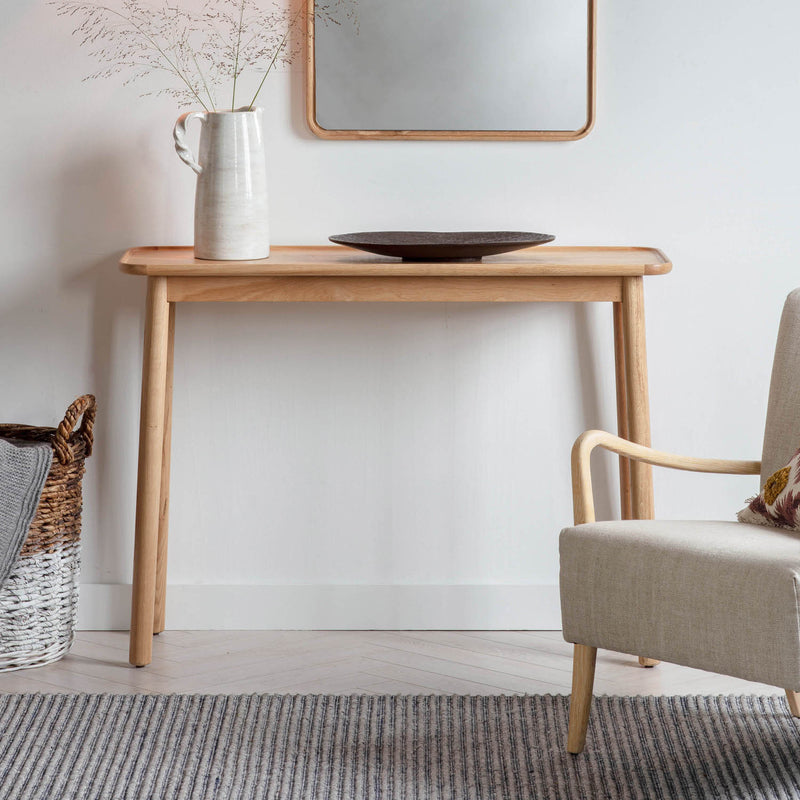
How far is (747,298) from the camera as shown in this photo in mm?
2510

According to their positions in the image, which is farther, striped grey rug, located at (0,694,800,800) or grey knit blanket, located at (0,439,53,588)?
grey knit blanket, located at (0,439,53,588)

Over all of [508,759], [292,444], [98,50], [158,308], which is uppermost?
[98,50]

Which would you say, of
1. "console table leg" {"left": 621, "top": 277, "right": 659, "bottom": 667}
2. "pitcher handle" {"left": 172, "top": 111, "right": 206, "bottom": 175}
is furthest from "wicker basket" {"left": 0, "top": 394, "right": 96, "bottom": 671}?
"console table leg" {"left": 621, "top": 277, "right": 659, "bottom": 667}

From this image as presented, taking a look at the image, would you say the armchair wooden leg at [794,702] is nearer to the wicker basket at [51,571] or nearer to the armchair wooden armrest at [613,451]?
the armchair wooden armrest at [613,451]

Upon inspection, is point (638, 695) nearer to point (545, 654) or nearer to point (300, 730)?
point (545, 654)

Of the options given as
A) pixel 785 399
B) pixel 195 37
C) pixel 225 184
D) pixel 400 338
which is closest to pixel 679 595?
pixel 785 399

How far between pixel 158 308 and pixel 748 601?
4.12 ft

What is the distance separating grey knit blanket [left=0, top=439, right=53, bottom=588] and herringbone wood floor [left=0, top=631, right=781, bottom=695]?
283 mm

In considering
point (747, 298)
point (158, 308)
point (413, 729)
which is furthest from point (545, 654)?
point (158, 308)

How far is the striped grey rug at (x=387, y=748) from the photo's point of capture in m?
1.77

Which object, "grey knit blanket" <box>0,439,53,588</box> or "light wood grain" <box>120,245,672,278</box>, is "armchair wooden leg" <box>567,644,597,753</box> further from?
"grey knit blanket" <box>0,439,53,588</box>

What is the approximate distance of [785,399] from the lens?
6.74 ft

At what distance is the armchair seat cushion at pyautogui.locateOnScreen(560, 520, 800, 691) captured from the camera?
5.25 ft

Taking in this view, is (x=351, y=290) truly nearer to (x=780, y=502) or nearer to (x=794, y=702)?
(x=780, y=502)
